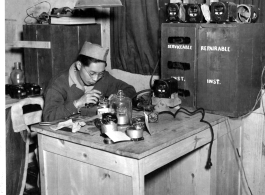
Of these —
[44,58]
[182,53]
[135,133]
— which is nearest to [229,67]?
[182,53]

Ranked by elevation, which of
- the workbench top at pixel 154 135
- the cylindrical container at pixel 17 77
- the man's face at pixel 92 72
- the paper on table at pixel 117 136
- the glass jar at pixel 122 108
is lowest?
the workbench top at pixel 154 135

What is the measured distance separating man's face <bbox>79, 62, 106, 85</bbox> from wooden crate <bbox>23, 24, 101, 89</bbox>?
0.59 metres

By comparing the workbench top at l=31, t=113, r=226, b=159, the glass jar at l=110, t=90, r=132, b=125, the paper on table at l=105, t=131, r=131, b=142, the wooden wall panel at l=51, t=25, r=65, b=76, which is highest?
the wooden wall panel at l=51, t=25, r=65, b=76

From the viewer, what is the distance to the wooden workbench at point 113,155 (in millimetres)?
1719

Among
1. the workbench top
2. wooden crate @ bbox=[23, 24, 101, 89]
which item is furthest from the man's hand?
wooden crate @ bbox=[23, 24, 101, 89]

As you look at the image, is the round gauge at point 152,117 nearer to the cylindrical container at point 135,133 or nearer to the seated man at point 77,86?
A: the cylindrical container at point 135,133

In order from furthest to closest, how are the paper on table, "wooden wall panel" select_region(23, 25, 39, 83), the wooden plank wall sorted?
"wooden wall panel" select_region(23, 25, 39, 83), the wooden plank wall, the paper on table

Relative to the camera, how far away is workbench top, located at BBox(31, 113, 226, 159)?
1727 mm

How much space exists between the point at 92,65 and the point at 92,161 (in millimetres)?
975

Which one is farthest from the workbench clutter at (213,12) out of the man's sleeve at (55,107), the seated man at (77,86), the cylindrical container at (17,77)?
the cylindrical container at (17,77)

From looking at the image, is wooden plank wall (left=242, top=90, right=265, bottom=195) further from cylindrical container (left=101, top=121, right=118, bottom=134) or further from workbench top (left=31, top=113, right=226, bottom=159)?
cylindrical container (left=101, top=121, right=118, bottom=134)

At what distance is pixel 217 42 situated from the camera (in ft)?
7.58

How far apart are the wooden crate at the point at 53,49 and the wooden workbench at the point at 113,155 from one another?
123 centimetres

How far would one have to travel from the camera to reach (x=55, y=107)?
2.54 metres
